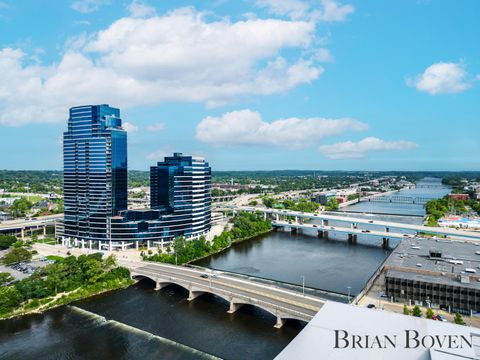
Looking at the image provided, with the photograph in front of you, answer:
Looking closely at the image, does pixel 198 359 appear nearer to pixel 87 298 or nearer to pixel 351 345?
pixel 351 345

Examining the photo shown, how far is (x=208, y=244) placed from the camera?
3317 inches

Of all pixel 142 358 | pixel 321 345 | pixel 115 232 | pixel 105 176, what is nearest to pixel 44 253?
pixel 115 232

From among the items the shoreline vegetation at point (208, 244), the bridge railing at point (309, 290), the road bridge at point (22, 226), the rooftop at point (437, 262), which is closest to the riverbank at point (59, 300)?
the shoreline vegetation at point (208, 244)

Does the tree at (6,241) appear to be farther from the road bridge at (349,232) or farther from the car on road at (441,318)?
the car on road at (441,318)

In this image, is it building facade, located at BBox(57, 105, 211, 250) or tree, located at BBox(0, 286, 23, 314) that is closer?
tree, located at BBox(0, 286, 23, 314)

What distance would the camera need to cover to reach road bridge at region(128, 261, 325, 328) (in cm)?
4559

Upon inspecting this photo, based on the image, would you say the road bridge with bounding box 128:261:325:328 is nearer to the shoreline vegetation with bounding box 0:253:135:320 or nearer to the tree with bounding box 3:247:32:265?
the shoreline vegetation with bounding box 0:253:135:320

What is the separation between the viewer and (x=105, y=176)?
8412 centimetres

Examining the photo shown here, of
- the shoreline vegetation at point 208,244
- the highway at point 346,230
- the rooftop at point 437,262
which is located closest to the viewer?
the rooftop at point 437,262

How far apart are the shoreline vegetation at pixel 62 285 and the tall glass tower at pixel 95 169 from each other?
2029 cm

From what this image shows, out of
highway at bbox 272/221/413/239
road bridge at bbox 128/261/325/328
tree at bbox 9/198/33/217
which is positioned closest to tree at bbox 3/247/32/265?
road bridge at bbox 128/261/325/328

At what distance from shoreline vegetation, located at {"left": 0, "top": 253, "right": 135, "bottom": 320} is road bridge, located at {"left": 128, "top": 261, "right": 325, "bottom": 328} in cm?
414

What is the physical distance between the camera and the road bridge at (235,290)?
45.6 m

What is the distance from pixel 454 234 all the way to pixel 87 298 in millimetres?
80880
